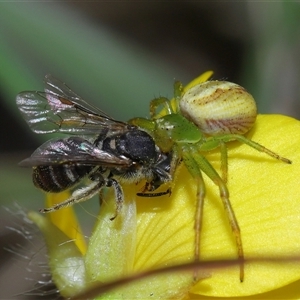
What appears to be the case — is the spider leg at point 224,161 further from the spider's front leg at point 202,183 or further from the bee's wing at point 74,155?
the bee's wing at point 74,155

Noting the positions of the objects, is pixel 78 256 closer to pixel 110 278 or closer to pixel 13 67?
pixel 110 278

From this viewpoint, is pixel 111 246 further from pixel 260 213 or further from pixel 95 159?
pixel 260 213

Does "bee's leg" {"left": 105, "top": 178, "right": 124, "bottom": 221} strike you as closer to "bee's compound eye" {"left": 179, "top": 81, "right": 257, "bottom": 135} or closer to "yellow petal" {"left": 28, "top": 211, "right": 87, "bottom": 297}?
"yellow petal" {"left": 28, "top": 211, "right": 87, "bottom": 297}

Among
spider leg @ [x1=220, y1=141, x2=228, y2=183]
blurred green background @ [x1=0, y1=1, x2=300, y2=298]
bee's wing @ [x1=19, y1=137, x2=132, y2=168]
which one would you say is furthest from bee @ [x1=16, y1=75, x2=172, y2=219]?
blurred green background @ [x1=0, y1=1, x2=300, y2=298]

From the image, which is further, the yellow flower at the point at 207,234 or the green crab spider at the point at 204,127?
the green crab spider at the point at 204,127

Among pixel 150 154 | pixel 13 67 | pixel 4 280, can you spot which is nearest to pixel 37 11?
pixel 13 67

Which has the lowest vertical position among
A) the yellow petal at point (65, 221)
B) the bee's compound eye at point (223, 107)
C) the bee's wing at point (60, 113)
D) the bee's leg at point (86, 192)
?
the yellow petal at point (65, 221)

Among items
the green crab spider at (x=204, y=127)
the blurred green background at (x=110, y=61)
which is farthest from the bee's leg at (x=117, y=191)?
the blurred green background at (x=110, y=61)
